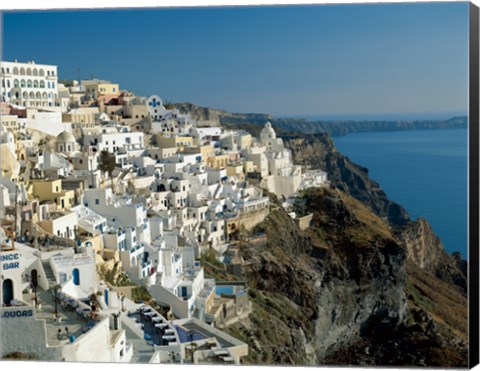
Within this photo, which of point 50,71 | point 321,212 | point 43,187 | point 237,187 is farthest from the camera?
point 321,212

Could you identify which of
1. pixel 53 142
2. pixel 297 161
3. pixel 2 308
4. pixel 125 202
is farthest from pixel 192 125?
pixel 2 308

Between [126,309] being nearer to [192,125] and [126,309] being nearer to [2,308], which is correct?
[2,308]

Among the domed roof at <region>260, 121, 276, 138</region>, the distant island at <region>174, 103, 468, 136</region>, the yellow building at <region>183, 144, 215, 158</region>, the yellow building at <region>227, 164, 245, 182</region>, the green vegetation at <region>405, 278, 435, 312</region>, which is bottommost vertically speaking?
the green vegetation at <region>405, 278, 435, 312</region>

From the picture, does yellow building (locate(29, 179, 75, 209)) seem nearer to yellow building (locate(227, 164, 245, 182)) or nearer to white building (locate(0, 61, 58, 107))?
white building (locate(0, 61, 58, 107))

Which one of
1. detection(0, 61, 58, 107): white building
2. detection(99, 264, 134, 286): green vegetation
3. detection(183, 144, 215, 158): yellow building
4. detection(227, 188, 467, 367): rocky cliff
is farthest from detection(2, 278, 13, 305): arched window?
detection(183, 144, 215, 158): yellow building

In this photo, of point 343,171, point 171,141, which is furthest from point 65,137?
point 343,171

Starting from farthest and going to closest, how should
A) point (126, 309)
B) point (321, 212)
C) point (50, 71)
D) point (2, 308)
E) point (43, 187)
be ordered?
1. point (321, 212)
2. point (50, 71)
3. point (43, 187)
4. point (126, 309)
5. point (2, 308)
